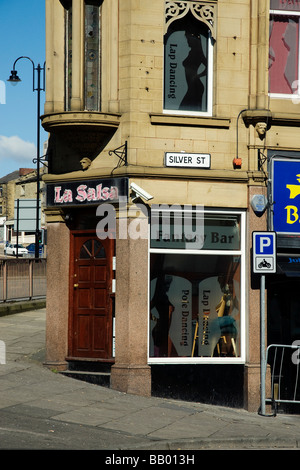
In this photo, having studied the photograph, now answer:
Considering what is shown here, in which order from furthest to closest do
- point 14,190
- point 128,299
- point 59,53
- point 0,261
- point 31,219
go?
point 14,190, point 31,219, point 0,261, point 59,53, point 128,299

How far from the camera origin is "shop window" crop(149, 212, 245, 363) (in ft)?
44.6

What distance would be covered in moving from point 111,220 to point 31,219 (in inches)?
681

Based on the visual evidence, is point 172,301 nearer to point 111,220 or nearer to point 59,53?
point 111,220

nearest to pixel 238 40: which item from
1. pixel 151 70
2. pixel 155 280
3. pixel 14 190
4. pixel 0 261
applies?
pixel 151 70

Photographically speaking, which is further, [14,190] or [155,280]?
[14,190]

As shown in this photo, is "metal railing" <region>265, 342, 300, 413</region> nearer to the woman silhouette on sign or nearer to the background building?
the woman silhouette on sign

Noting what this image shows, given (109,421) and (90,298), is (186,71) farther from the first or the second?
(109,421)

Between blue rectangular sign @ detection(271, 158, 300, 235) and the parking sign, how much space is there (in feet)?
2.79

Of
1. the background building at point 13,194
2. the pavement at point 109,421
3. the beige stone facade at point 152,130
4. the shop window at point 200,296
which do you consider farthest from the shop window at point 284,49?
the background building at point 13,194

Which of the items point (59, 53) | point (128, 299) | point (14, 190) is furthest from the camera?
point (14, 190)

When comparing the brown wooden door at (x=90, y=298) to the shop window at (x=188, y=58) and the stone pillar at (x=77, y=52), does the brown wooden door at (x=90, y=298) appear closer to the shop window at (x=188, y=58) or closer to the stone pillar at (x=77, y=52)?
the stone pillar at (x=77, y=52)

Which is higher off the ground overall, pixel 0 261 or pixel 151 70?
pixel 151 70

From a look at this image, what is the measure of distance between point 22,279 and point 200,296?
11.6 meters

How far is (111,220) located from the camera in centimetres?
1373
